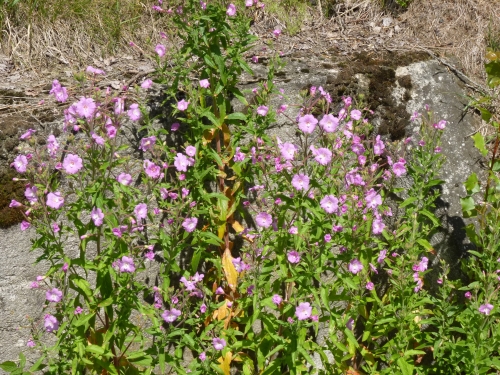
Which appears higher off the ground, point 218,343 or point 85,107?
point 85,107

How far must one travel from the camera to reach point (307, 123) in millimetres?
2938

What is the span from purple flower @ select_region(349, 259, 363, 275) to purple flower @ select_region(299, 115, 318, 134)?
0.77 meters

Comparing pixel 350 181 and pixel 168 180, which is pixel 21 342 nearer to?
pixel 168 180

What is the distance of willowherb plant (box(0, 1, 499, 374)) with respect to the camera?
303cm

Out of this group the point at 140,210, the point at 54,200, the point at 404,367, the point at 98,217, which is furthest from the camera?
the point at 404,367

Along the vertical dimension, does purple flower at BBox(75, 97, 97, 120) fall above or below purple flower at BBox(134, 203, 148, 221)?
above

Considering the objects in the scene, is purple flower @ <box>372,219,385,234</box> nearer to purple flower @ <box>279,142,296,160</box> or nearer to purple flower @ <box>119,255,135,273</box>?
purple flower @ <box>279,142,296,160</box>

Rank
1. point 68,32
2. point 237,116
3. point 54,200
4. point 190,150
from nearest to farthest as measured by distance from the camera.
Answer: point 54,200
point 190,150
point 237,116
point 68,32

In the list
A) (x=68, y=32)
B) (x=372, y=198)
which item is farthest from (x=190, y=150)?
(x=68, y=32)

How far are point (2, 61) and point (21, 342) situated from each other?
230 cm

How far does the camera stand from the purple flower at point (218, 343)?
316 cm

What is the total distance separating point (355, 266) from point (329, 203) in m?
0.45

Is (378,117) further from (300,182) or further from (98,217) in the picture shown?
(98,217)

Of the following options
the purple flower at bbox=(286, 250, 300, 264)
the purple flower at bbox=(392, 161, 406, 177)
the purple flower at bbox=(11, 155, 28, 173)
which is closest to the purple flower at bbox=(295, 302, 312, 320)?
the purple flower at bbox=(286, 250, 300, 264)
